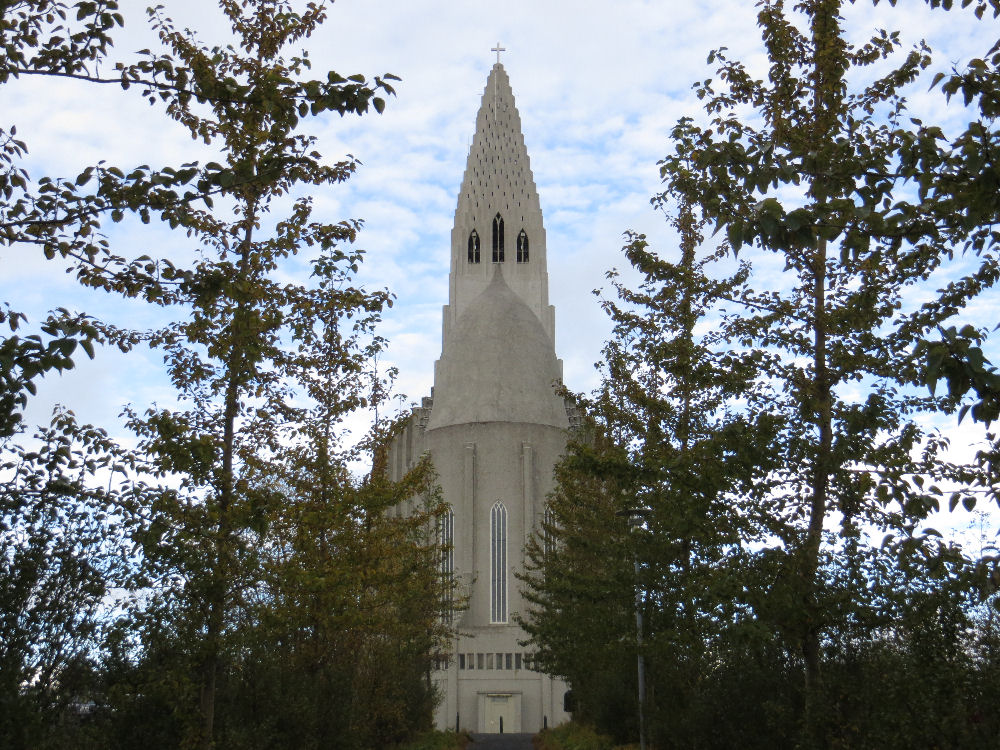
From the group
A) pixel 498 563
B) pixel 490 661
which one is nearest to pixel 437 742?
pixel 490 661

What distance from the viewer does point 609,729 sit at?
81.6ft

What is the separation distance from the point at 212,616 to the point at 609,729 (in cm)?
1556

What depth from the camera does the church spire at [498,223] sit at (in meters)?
102

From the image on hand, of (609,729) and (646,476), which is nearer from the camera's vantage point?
(646,476)

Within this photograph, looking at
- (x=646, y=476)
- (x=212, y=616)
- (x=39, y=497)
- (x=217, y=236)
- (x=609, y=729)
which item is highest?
(x=217, y=236)

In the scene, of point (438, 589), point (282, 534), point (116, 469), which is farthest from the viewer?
point (438, 589)

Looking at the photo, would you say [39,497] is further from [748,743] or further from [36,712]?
[748,743]

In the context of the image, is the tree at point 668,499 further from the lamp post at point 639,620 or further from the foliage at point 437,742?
the foliage at point 437,742

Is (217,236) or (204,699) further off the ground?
(217,236)

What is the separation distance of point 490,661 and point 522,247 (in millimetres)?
55573

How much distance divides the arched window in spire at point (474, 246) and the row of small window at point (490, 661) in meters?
54.0

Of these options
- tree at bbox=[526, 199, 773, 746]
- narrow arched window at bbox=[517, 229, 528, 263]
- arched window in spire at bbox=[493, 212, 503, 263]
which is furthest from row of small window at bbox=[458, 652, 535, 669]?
arched window in spire at bbox=[493, 212, 503, 263]

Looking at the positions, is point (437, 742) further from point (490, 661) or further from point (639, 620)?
point (490, 661)

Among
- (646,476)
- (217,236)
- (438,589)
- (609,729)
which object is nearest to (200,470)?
(217,236)
